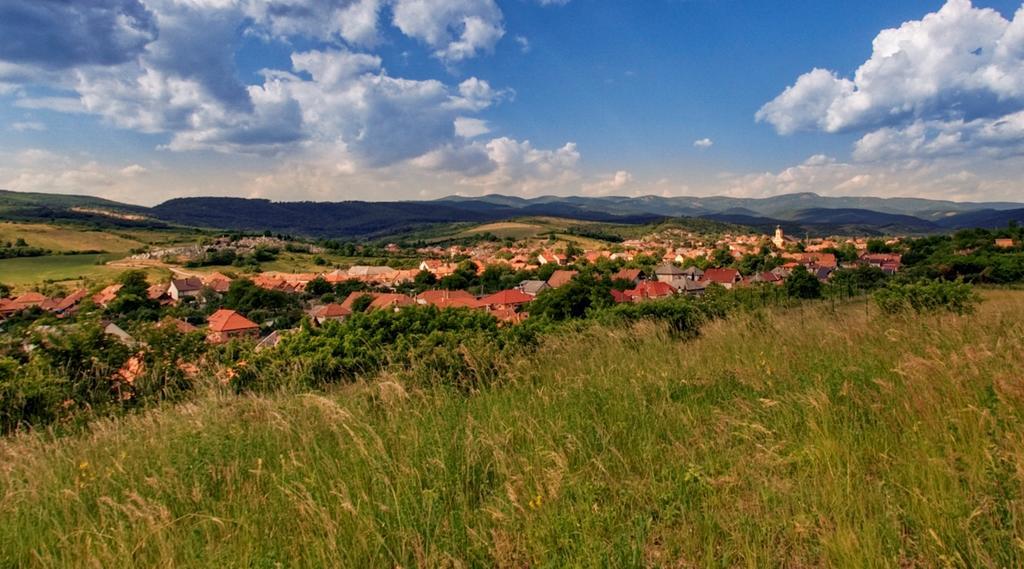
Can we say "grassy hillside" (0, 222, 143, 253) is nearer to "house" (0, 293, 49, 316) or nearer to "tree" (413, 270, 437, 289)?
"house" (0, 293, 49, 316)

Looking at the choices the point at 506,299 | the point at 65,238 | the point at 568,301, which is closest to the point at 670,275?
the point at 506,299

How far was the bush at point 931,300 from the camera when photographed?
23.1ft

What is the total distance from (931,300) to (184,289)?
8421 centimetres

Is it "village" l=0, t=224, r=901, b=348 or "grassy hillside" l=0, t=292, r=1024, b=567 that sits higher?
"grassy hillside" l=0, t=292, r=1024, b=567

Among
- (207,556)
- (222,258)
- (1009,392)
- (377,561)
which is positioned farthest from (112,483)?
(222,258)

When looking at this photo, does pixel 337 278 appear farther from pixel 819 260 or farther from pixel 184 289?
pixel 819 260

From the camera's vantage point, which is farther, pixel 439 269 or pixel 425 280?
pixel 439 269

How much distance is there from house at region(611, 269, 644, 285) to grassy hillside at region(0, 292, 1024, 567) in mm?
69436

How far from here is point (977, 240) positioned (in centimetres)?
5828

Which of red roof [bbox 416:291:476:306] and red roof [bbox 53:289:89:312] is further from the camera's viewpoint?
red roof [bbox 416:291:476:306]

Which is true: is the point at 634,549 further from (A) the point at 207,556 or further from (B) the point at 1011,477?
(A) the point at 207,556

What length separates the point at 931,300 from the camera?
8547 mm

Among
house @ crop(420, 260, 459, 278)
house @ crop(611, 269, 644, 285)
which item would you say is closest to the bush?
house @ crop(611, 269, 644, 285)

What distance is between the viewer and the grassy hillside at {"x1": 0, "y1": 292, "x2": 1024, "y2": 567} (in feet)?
6.73
